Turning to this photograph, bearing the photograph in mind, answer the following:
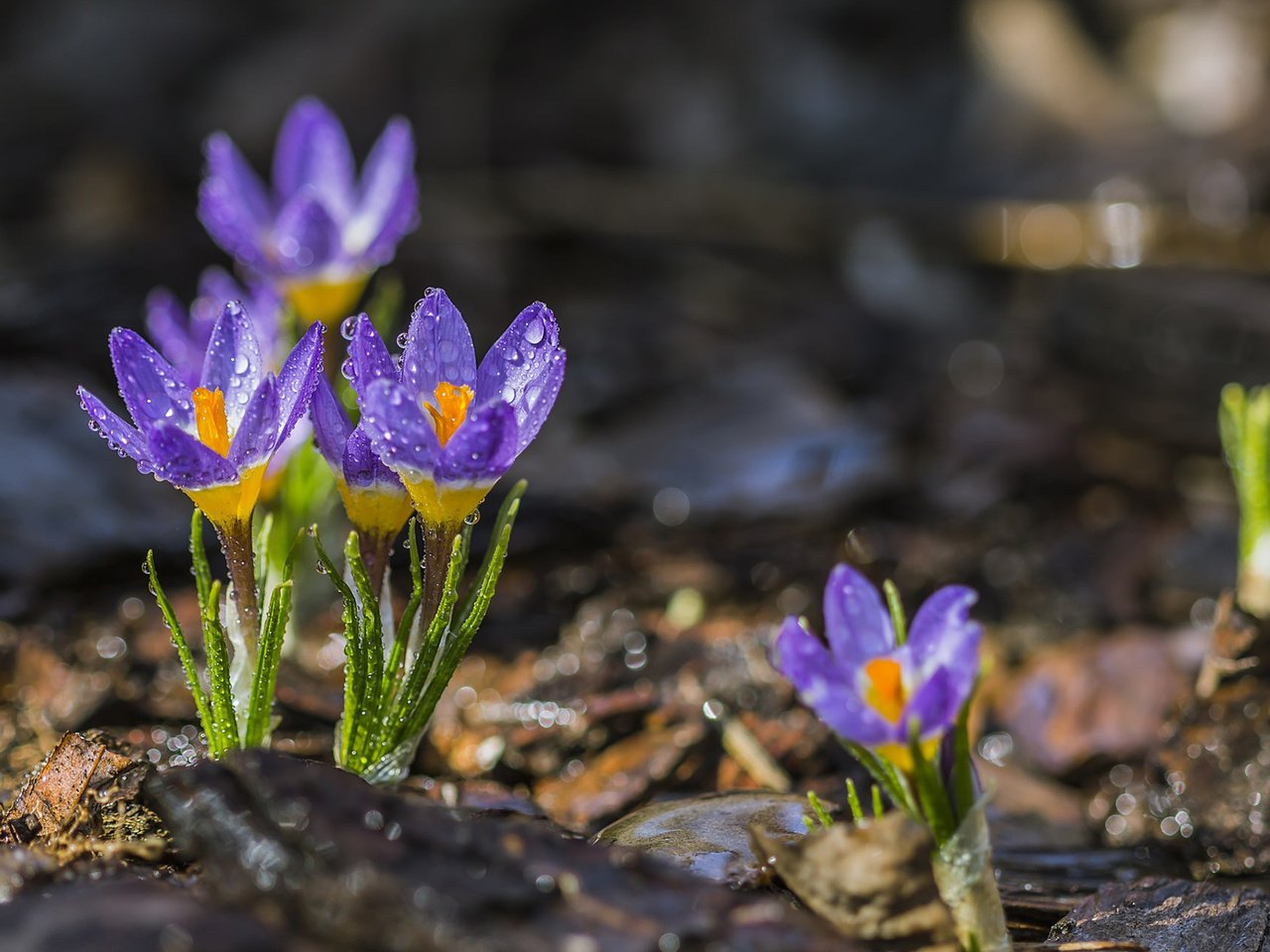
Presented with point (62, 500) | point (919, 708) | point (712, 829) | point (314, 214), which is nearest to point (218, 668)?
point (712, 829)

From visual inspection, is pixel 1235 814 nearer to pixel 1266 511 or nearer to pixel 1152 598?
pixel 1266 511

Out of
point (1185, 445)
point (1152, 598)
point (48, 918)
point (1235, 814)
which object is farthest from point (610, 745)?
point (1185, 445)

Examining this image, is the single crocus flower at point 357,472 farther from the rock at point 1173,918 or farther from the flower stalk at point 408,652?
the rock at point 1173,918

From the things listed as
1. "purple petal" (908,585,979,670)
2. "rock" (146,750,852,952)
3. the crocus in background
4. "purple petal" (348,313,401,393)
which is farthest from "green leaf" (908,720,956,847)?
"purple petal" (348,313,401,393)

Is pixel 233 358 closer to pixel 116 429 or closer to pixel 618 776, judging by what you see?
pixel 116 429

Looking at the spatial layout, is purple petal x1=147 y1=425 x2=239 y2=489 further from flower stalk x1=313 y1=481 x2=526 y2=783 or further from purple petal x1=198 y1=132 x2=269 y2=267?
purple petal x1=198 y1=132 x2=269 y2=267

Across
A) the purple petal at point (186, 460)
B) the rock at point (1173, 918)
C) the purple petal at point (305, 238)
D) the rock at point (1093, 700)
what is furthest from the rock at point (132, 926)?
the rock at point (1093, 700)

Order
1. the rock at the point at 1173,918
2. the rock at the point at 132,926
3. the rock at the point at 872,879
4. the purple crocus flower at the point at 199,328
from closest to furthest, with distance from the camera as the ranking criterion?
1. the rock at the point at 132,926
2. the rock at the point at 872,879
3. the rock at the point at 1173,918
4. the purple crocus flower at the point at 199,328
